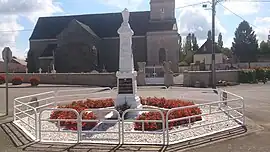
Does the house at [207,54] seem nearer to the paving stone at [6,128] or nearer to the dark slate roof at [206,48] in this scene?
the dark slate roof at [206,48]

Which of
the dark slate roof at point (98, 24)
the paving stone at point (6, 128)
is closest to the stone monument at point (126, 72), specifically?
the paving stone at point (6, 128)

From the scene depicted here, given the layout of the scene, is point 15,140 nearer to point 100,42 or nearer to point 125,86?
point 125,86

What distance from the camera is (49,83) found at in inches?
1729

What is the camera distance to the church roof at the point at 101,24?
6512 cm

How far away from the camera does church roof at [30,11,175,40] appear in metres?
65.1

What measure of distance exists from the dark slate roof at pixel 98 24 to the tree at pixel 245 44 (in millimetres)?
34388

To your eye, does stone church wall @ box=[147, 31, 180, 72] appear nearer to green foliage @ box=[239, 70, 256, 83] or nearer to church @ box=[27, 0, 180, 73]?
church @ box=[27, 0, 180, 73]

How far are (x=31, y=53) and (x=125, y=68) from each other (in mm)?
57021

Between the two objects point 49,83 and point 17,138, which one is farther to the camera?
point 49,83

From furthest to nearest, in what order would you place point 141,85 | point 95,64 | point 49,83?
point 95,64 → point 49,83 → point 141,85

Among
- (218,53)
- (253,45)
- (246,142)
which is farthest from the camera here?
(253,45)

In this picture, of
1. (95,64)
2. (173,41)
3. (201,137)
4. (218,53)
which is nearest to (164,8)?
(173,41)

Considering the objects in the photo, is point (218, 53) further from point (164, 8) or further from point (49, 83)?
point (49, 83)

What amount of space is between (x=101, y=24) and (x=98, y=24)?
0.60 meters
